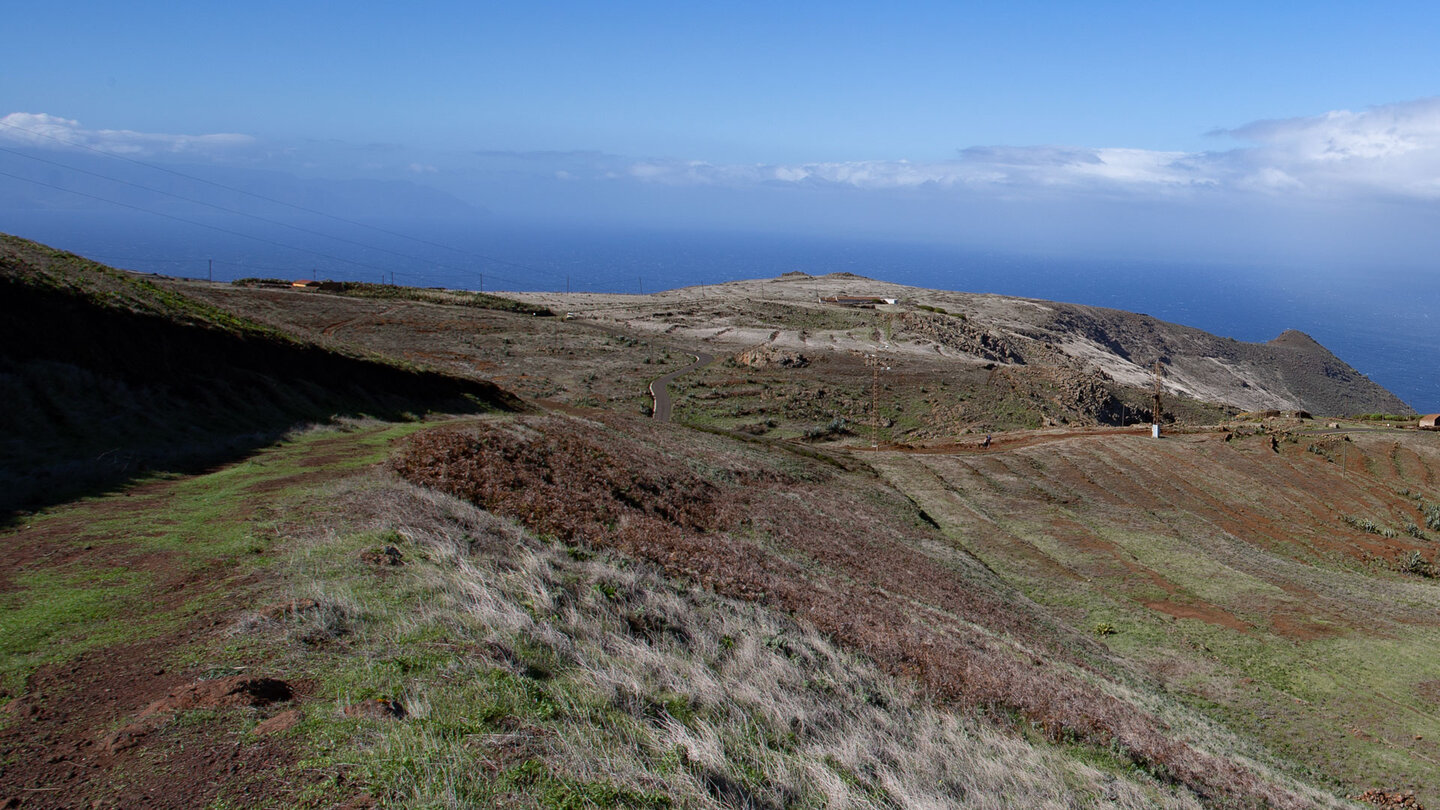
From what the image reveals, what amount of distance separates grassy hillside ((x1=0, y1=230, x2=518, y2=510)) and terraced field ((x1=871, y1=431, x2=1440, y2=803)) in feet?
71.6

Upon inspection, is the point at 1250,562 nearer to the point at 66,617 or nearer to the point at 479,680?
the point at 479,680

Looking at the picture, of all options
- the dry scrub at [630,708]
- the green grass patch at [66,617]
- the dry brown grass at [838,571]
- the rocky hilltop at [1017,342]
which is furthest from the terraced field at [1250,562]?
the rocky hilltop at [1017,342]

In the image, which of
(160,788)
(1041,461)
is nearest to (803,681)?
(160,788)

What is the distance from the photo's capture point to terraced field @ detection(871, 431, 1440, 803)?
15781 mm

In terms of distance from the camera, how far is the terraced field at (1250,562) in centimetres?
1578

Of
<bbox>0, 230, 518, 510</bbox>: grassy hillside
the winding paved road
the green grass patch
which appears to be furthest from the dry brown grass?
the winding paved road

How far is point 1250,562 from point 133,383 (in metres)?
34.5

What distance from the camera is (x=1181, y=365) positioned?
4759 inches

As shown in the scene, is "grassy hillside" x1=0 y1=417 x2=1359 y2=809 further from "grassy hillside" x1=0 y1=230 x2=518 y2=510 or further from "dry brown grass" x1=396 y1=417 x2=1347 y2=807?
"grassy hillside" x1=0 y1=230 x2=518 y2=510

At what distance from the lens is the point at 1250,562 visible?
26109mm

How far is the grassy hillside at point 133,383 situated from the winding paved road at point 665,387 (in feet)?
67.0

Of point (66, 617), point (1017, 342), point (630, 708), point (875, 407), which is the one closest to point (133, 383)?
point (66, 617)

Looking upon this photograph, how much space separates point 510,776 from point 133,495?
11253 mm

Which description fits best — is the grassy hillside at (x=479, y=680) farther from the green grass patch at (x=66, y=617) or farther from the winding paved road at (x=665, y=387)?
the winding paved road at (x=665, y=387)
